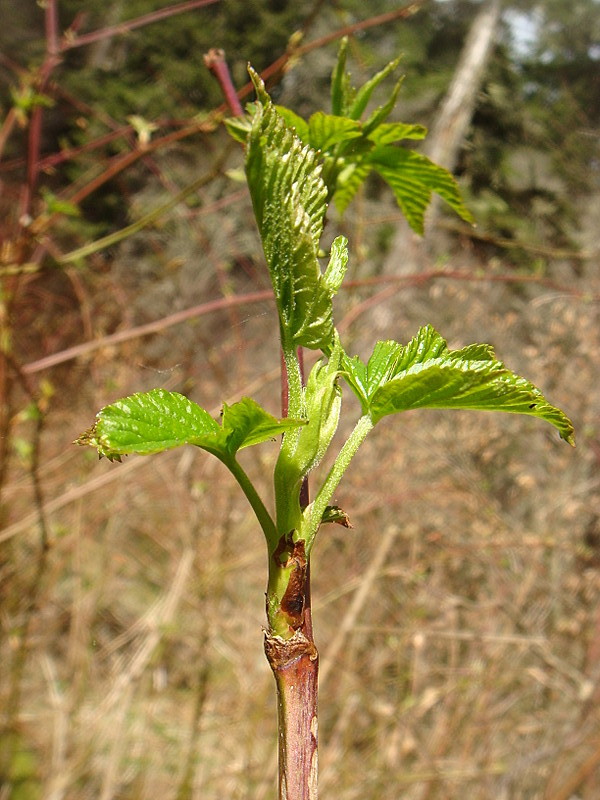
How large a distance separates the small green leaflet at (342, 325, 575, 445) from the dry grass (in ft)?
2.84

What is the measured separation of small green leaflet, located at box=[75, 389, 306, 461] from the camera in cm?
23

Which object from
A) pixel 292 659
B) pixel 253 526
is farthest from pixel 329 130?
pixel 253 526

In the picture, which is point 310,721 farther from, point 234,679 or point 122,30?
point 234,679

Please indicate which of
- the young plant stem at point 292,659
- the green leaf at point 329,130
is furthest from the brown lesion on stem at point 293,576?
the green leaf at point 329,130

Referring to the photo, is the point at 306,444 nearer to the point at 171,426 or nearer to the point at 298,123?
the point at 171,426

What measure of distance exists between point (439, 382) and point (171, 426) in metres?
0.09

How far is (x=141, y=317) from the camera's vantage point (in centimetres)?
433

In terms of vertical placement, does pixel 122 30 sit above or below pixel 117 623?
above

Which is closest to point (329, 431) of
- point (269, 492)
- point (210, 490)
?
point (210, 490)

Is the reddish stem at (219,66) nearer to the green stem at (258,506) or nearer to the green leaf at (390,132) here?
the green leaf at (390,132)

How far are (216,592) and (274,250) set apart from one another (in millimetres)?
1544

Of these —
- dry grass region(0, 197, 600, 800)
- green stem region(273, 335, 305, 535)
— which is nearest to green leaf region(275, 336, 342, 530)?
green stem region(273, 335, 305, 535)

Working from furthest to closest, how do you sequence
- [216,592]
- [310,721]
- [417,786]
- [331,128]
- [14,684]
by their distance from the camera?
[417,786]
[216,592]
[14,684]
[331,128]
[310,721]

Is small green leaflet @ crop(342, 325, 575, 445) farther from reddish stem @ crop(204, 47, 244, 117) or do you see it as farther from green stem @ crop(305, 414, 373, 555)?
reddish stem @ crop(204, 47, 244, 117)
